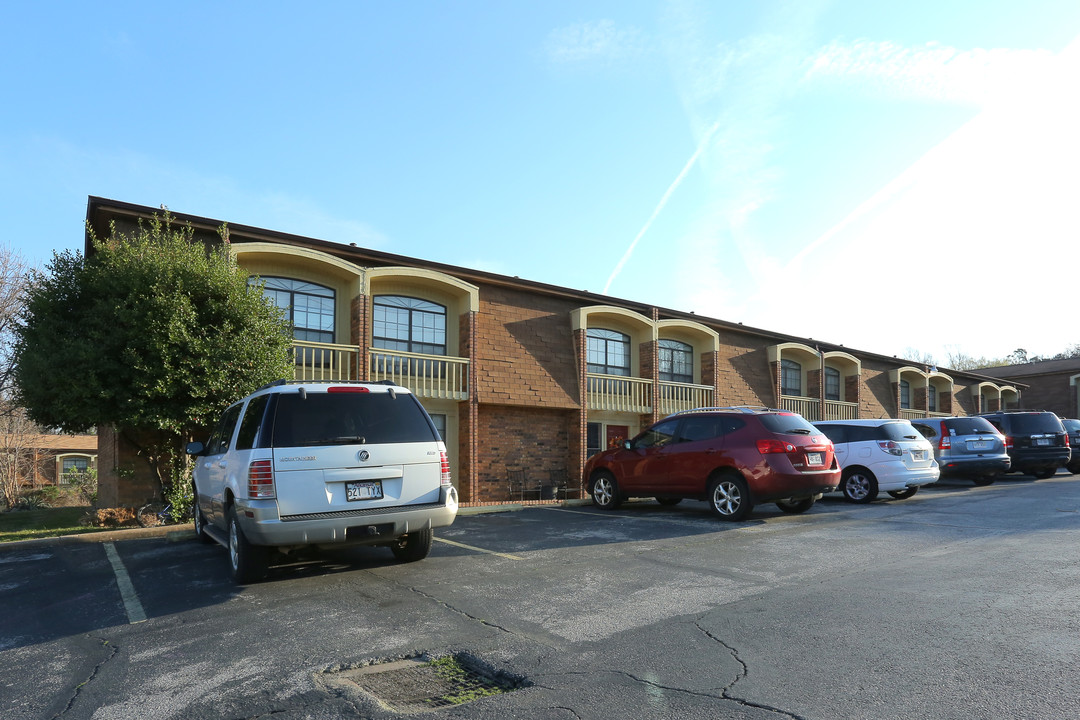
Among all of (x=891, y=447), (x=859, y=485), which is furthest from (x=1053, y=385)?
(x=859, y=485)

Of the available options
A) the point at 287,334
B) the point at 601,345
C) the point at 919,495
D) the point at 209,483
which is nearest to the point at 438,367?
the point at 287,334

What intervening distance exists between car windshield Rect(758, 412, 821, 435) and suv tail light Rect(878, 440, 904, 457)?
11.3 ft

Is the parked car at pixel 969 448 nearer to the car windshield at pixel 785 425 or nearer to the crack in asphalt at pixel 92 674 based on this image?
the car windshield at pixel 785 425

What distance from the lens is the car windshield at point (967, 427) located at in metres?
16.9

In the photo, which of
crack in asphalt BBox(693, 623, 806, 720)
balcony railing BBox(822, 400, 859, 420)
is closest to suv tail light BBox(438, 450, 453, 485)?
crack in asphalt BBox(693, 623, 806, 720)

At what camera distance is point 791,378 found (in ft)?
92.5

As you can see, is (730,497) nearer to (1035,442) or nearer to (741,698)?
(741,698)

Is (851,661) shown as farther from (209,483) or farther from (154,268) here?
(154,268)

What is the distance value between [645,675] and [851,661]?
1260mm

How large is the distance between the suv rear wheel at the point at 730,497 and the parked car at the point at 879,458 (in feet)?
12.5

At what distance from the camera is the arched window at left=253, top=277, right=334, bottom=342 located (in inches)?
622

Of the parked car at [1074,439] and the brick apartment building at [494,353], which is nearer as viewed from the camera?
the brick apartment building at [494,353]

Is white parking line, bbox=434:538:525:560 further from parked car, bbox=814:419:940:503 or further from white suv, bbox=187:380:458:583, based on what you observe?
parked car, bbox=814:419:940:503

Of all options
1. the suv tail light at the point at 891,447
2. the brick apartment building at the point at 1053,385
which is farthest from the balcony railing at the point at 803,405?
the brick apartment building at the point at 1053,385
